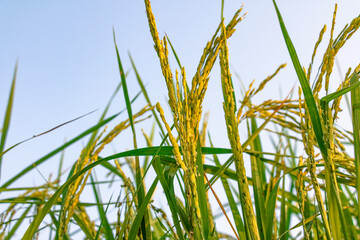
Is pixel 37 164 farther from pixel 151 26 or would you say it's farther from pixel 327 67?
pixel 327 67

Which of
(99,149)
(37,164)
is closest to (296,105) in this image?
(99,149)

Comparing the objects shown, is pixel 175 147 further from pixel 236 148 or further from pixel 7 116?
pixel 7 116

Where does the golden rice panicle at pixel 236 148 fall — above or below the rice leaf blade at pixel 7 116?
below

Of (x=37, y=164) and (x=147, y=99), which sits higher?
(x=147, y=99)

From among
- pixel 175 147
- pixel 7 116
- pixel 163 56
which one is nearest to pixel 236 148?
pixel 175 147

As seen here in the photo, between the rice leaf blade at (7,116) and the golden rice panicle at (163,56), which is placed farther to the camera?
the rice leaf blade at (7,116)

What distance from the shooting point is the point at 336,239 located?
0.87 metres

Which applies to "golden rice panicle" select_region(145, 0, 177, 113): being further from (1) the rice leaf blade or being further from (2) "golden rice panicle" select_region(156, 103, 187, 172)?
(1) the rice leaf blade

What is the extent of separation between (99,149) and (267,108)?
2.29 feet

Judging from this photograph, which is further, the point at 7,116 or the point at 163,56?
the point at 7,116

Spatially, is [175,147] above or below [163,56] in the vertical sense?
below

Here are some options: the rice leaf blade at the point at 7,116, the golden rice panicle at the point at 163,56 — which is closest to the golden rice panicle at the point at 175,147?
the golden rice panicle at the point at 163,56

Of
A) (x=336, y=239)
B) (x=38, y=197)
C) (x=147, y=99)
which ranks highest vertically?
(x=147, y=99)

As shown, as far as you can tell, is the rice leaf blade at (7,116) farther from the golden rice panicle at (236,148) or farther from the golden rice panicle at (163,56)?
the golden rice panicle at (236,148)
